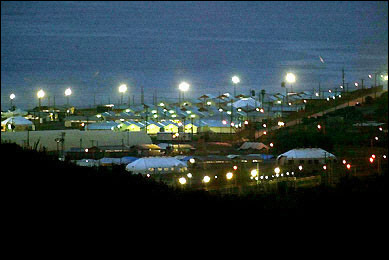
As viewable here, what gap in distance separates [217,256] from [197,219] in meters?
1.12

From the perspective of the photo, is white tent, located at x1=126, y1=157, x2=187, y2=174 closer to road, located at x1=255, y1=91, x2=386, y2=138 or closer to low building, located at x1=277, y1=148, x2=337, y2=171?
low building, located at x1=277, y1=148, x2=337, y2=171

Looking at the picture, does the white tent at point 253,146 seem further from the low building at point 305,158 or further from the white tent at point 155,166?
the white tent at point 155,166

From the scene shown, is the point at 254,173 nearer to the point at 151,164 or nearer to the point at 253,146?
the point at 151,164

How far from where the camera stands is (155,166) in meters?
18.3

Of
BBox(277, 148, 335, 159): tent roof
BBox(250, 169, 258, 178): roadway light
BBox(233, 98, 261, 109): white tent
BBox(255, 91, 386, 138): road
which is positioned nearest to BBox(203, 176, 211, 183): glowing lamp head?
BBox(250, 169, 258, 178): roadway light

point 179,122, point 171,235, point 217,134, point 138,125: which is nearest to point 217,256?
point 171,235

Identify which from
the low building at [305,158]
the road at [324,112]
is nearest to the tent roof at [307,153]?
the low building at [305,158]

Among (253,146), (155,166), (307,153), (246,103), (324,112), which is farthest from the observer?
(246,103)

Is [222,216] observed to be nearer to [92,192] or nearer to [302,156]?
[92,192]

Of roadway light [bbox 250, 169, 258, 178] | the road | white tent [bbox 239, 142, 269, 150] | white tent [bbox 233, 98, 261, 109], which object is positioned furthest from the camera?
white tent [bbox 233, 98, 261, 109]

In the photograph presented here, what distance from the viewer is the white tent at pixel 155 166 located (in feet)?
59.6

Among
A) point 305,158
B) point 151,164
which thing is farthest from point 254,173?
point 305,158

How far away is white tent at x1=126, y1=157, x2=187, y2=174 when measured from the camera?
1816 centimetres

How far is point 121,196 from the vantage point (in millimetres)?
8156
